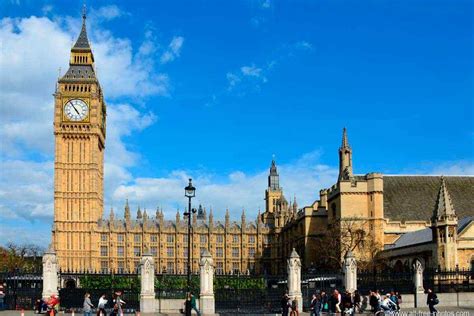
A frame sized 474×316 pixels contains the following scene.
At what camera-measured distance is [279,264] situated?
374 feet

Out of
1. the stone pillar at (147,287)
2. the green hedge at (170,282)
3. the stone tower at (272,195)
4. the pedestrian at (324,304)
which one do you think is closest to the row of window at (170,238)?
the stone tower at (272,195)

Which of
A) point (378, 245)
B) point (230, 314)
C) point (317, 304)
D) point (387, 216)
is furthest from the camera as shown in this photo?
point (387, 216)

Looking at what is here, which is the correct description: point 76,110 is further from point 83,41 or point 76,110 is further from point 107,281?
point 107,281

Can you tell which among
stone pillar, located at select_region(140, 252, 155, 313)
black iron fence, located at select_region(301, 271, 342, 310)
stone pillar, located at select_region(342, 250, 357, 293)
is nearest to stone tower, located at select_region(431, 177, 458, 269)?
black iron fence, located at select_region(301, 271, 342, 310)

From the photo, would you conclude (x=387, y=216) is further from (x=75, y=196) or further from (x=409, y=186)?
(x=75, y=196)

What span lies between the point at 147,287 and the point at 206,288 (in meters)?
2.81

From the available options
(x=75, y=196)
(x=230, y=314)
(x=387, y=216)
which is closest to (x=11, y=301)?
(x=230, y=314)

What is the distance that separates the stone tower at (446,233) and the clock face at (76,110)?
68.6 m

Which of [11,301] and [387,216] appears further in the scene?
[387,216]

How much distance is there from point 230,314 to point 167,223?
81.7 m

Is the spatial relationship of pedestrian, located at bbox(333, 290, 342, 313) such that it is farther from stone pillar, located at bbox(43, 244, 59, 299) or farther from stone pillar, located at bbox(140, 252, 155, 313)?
stone pillar, located at bbox(43, 244, 59, 299)

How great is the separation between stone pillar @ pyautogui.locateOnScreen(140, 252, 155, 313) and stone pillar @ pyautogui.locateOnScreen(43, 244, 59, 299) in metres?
4.13

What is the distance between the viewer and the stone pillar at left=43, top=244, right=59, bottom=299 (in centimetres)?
3478

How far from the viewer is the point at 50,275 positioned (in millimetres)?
35062
